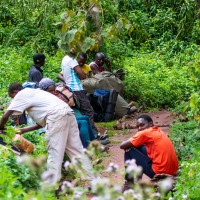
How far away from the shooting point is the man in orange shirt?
736 centimetres

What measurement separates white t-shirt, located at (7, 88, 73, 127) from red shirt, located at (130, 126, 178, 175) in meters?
0.97

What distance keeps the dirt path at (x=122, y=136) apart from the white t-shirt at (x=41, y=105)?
1.37 metres

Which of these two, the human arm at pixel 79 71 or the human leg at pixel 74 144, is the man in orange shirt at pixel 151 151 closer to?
the human leg at pixel 74 144

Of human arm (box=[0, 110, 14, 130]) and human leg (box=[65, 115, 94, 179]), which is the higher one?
human arm (box=[0, 110, 14, 130])

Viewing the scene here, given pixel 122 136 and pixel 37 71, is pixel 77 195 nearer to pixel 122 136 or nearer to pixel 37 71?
pixel 37 71

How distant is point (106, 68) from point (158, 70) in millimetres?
2230

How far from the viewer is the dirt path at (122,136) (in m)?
9.25

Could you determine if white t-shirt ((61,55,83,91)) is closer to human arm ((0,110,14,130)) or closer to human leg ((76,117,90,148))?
human leg ((76,117,90,148))

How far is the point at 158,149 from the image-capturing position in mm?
7391

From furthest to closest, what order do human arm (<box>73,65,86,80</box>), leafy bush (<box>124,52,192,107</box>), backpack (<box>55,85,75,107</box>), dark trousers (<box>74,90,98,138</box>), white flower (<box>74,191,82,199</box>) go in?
leafy bush (<box>124,52,192,107</box>)
dark trousers (<box>74,90,98,138</box>)
human arm (<box>73,65,86,80</box>)
backpack (<box>55,85,75,107</box>)
white flower (<box>74,191,82,199</box>)

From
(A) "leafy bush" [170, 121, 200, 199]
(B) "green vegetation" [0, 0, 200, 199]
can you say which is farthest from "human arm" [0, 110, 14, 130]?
(A) "leafy bush" [170, 121, 200, 199]

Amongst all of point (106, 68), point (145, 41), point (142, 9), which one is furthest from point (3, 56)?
point (142, 9)

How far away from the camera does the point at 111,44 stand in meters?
15.6

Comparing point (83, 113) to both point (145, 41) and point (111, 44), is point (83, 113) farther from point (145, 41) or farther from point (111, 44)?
point (145, 41)
